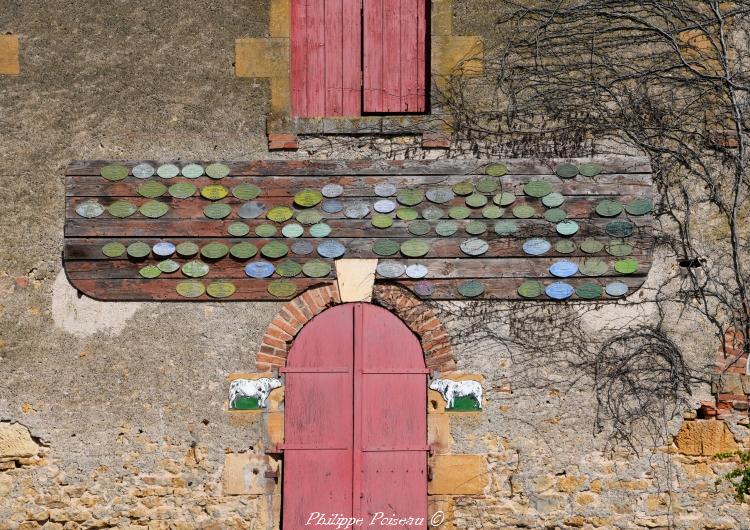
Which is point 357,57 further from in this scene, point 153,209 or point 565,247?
point 565,247

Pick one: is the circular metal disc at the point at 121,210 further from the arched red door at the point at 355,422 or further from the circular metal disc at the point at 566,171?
the circular metal disc at the point at 566,171

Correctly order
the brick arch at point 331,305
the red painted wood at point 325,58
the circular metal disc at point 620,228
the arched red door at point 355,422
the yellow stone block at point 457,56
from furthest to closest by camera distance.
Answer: the red painted wood at point 325,58
the yellow stone block at point 457,56
the circular metal disc at point 620,228
the brick arch at point 331,305
the arched red door at point 355,422

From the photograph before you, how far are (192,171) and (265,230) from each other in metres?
0.64

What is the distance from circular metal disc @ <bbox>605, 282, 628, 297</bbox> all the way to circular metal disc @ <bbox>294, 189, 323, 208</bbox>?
2.01 metres

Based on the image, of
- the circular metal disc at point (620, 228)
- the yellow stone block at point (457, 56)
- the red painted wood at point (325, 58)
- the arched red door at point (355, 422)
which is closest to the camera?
the arched red door at point (355, 422)

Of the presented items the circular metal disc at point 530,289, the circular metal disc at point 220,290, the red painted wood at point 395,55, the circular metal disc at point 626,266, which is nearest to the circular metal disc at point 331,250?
the circular metal disc at point 220,290

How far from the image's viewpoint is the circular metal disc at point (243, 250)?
6.42 m

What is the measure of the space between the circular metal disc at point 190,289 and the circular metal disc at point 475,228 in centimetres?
180

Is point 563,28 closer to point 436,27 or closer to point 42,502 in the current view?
point 436,27

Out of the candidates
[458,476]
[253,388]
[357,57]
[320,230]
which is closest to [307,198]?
[320,230]

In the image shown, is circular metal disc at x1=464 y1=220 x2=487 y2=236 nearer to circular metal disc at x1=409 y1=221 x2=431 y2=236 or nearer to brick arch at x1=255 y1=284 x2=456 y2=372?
circular metal disc at x1=409 y1=221 x2=431 y2=236

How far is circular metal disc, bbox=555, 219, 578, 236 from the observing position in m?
6.44

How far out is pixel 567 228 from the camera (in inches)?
254

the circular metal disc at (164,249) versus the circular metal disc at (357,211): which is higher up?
the circular metal disc at (357,211)
